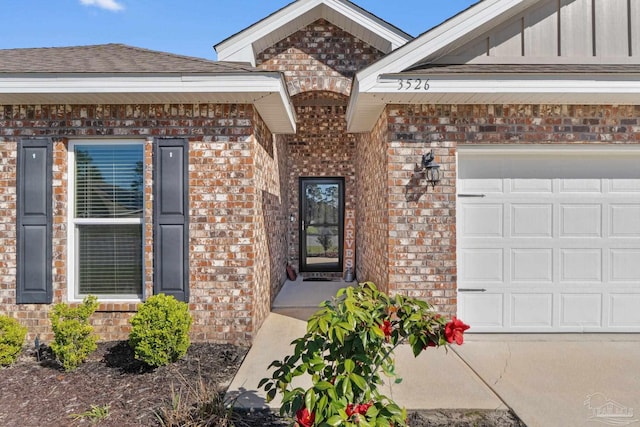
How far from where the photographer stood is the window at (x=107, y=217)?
406 centimetres

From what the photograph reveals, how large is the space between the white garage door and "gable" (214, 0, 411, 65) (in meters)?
4.21

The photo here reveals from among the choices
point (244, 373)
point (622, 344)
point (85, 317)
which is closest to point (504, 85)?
point (622, 344)

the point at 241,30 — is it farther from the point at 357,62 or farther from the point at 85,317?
the point at 85,317

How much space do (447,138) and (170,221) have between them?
3.32 m

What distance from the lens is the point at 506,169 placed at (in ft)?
13.9

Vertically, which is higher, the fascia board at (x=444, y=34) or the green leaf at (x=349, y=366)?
the fascia board at (x=444, y=34)

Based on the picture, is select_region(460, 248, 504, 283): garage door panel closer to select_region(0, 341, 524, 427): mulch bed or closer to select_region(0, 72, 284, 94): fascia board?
select_region(0, 341, 524, 427): mulch bed

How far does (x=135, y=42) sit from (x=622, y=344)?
7.49 metres

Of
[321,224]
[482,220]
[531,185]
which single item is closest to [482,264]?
[482,220]

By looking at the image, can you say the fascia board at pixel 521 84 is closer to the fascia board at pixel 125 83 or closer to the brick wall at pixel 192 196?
the fascia board at pixel 125 83

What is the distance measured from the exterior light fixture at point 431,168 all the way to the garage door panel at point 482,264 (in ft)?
3.19

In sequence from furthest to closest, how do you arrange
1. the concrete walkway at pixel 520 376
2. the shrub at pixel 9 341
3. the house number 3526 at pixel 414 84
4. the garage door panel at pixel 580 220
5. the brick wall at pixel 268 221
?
the brick wall at pixel 268 221, the garage door panel at pixel 580 220, the house number 3526 at pixel 414 84, the shrub at pixel 9 341, the concrete walkway at pixel 520 376

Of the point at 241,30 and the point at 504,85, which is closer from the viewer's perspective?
the point at 504,85

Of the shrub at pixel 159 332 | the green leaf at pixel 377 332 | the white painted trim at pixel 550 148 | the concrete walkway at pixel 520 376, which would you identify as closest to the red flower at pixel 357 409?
the green leaf at pixel 377 332
